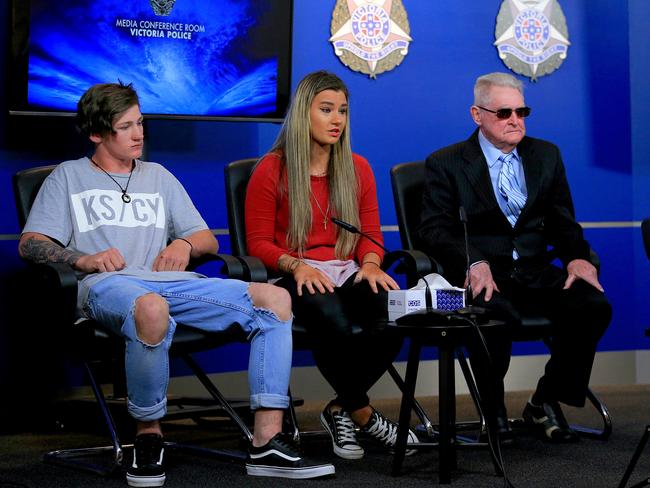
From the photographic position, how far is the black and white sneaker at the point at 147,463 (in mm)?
3154

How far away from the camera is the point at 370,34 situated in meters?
5.31

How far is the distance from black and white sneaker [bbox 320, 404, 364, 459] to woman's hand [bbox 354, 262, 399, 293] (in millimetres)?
452

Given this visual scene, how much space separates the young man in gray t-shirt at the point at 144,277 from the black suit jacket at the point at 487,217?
889 mm

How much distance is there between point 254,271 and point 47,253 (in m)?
0.69

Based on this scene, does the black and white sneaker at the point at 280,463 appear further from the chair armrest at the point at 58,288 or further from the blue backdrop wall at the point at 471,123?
the blue backdrop wall at the point at 471,123

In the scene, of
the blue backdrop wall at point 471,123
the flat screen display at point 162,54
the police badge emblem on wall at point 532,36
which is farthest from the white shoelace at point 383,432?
the police badge emblem on wall at point 532,36

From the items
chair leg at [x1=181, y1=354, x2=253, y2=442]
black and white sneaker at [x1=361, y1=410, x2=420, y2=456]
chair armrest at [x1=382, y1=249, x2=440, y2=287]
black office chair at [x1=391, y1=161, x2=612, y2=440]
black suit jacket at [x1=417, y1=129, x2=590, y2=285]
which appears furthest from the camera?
black office chair at [x1=391, y1=161, x2=612, y2=440]

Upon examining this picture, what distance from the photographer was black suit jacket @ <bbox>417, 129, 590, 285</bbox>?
4.12 meters

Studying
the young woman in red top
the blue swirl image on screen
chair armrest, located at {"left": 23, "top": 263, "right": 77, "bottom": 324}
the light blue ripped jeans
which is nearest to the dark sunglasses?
the young woman in red top

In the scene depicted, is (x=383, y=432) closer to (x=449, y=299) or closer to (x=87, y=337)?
(x=449, y=299)

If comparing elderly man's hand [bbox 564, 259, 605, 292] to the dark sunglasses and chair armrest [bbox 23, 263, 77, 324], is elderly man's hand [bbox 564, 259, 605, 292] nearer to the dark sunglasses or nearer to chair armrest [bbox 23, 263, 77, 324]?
the dark sunglasses

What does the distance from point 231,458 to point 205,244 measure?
0.78m

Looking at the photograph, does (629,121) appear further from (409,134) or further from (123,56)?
(123,56)

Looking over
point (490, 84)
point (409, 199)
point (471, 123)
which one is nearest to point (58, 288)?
point (409, 199)
